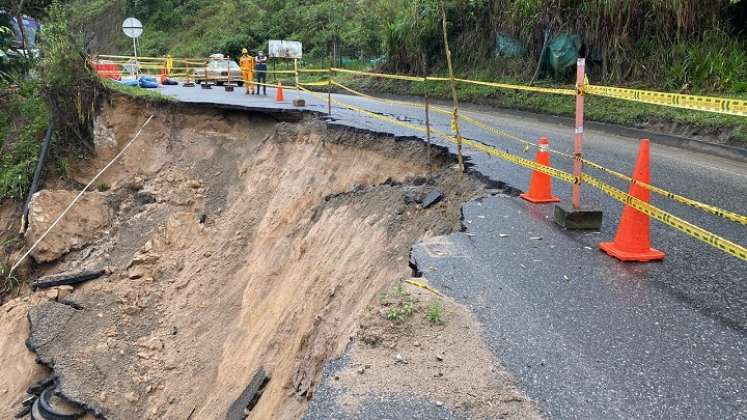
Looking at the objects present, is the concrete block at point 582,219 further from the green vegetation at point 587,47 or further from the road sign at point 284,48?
the road sign at point 284,48

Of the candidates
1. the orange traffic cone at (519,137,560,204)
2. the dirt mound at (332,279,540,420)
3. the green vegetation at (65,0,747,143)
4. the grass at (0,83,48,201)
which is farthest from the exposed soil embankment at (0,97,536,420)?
the green vegetation at (65,0,747,143)

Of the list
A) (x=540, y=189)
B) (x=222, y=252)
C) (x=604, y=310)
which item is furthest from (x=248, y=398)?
(x=222, y=252)

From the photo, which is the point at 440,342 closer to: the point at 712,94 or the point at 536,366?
→ the point at 536,366

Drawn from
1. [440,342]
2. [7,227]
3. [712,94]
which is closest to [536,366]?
[440,342]

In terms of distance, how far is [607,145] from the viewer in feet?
34.9

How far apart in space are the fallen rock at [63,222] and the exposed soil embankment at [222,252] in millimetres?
28

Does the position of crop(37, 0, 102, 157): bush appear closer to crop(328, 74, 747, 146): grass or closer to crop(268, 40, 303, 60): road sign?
crop(328, 74, 747, 146): grass

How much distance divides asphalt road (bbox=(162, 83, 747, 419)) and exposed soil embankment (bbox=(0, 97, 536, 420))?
0.59 m

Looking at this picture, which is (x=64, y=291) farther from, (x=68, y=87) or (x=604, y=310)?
(x=604, y=310)

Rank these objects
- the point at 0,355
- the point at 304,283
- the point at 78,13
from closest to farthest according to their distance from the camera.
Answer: the point at 304,283, the point at 0,355, the point at 78,13

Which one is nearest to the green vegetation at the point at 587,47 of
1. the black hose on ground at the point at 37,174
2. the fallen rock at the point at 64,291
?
the fallen rock at the point at 64,291

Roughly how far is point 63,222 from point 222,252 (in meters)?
3.85

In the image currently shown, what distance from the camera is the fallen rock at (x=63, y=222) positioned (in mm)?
11541

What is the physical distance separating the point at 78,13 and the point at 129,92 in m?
47.5
